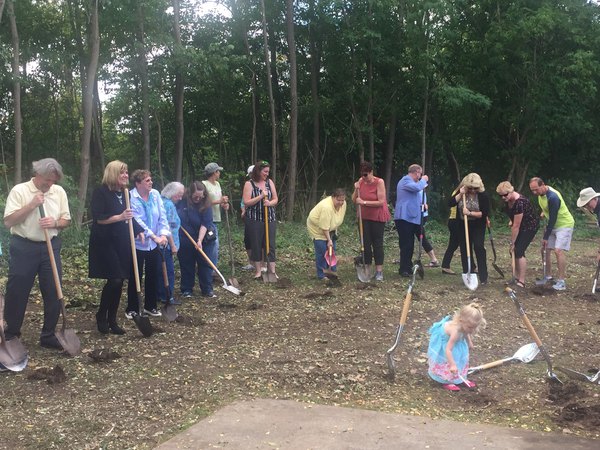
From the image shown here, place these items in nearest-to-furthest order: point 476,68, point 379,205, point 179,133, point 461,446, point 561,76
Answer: point 461,446 → point 379,205 → point 179,133 → point 561,76 → point 476,68

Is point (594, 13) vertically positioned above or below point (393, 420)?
above

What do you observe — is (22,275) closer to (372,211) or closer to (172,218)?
(172,218)

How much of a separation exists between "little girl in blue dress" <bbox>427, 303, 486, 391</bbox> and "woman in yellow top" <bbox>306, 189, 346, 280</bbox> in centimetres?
383

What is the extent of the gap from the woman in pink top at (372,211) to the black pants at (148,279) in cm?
328

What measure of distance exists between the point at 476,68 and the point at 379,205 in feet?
37.2

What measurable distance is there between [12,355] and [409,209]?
18.7 feet

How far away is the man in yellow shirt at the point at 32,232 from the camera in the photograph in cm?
494

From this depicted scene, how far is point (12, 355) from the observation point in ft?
15.9

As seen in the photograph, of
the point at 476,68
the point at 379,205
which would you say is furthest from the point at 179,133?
the point at 476,68

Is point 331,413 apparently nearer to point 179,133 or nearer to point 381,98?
point 179,133

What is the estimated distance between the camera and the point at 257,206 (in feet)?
28.1

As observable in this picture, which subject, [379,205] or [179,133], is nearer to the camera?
[379,205]

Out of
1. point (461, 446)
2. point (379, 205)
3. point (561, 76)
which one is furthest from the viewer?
point (561, 76)

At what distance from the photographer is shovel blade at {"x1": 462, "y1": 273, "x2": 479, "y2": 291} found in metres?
8.12
